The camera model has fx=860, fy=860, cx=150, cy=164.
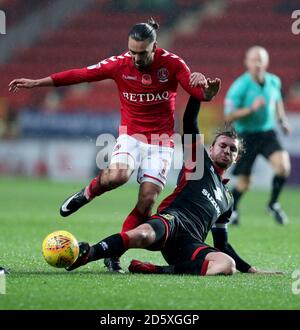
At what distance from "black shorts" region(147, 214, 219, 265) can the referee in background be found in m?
5.00

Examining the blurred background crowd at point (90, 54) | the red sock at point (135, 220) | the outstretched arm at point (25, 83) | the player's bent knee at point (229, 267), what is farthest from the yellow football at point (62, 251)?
the blurred background crowd at point (90, 54)

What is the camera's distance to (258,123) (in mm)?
12172

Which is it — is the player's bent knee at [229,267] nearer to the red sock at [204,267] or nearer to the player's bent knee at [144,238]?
Answer: the red sock at [204,267]

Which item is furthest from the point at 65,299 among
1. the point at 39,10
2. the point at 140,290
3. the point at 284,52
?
the point at 39,10

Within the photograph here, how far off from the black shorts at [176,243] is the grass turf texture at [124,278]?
9.8 inches

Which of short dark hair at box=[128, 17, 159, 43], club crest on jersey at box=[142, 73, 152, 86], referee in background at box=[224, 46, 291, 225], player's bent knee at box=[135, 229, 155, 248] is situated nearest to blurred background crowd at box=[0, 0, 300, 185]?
referee in background at box=[224, 46, 291, 225]

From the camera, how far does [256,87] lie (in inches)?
487

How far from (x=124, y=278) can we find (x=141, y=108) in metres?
1.76

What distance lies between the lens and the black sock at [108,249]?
6355 mm

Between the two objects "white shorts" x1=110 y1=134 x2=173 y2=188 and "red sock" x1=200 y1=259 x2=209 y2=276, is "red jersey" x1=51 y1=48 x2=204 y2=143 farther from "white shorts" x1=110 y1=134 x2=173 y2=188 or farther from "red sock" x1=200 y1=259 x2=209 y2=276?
"red sock" x1=200 y1=259 x2=209 y2=276

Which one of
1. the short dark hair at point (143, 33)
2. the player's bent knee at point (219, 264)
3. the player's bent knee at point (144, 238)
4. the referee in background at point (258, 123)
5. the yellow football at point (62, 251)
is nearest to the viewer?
the yellow football at point (62, 251)

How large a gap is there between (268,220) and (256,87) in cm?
192

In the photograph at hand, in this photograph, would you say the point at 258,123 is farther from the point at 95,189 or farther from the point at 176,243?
the point at 176,243
